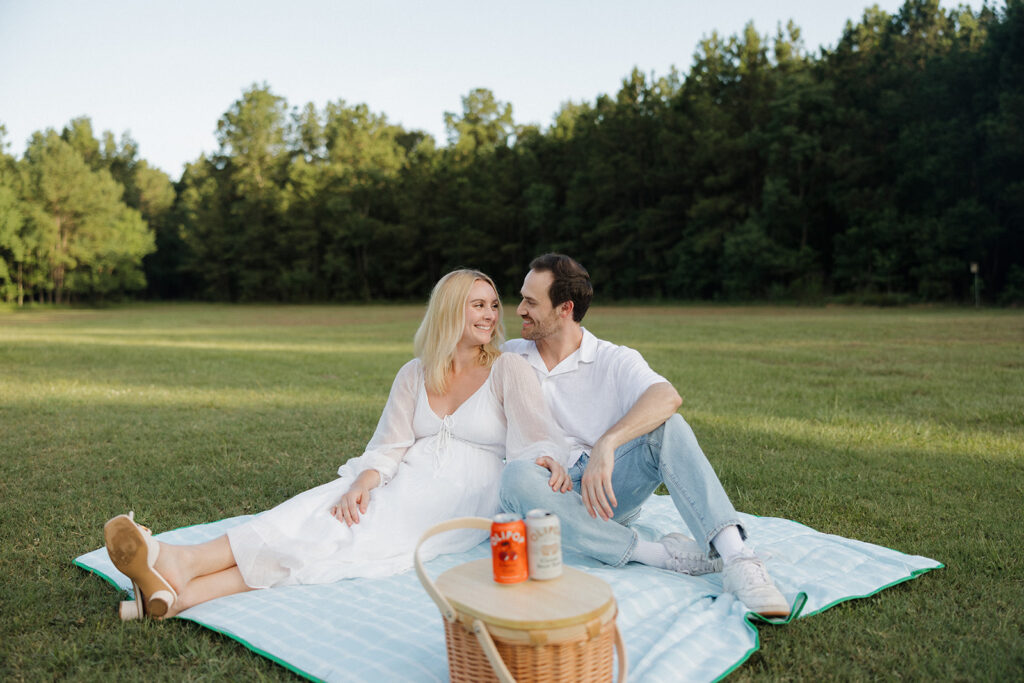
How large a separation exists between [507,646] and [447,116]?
55701 millimetres

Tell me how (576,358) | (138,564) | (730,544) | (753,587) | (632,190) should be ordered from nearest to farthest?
1. (138,564)
2. (753,587)
3. (730,544)
4. (576,358)
5. (632,190)

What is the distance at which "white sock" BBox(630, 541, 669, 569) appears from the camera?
11.5 ft

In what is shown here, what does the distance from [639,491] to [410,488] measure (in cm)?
106

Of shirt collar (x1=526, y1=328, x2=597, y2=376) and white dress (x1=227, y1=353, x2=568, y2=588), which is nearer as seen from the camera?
white dress (x1=227, y1=353, x2=568, y2=588)

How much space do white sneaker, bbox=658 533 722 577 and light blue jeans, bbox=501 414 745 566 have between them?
120 millimetres

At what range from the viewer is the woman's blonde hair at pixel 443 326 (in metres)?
3.60

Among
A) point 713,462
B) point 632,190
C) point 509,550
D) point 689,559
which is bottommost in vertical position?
point 713,462

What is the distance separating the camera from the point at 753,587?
3.01 metres

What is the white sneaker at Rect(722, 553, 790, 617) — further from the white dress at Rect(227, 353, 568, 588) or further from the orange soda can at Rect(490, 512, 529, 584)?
the orange soda can at Rect(490, 512, 529, 584)

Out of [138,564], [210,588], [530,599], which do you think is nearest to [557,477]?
[530,599]

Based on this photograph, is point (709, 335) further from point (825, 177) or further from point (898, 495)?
point (825, 177)

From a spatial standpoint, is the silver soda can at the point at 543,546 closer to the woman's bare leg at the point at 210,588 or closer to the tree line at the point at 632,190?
the woman's bare leg at the point at 210,588

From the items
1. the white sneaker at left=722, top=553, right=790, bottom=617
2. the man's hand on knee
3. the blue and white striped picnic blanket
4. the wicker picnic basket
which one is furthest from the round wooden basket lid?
Result: the white sneaker at left=722, top=553, right=790, bottom=617

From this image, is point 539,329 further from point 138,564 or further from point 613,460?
point 138,564
